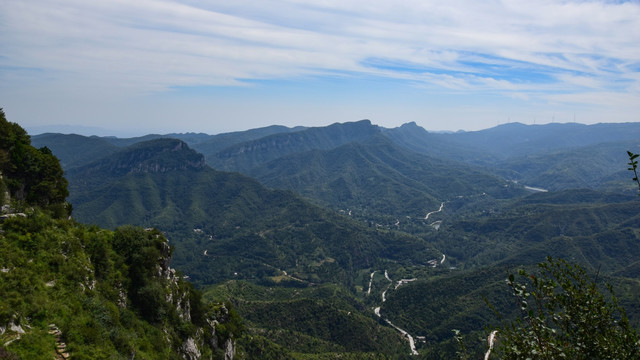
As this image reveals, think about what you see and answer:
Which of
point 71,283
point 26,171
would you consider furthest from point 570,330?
point 26,171

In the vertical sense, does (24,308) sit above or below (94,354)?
above

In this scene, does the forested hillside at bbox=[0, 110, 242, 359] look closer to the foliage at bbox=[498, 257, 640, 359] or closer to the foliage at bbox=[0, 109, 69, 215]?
the foliage at bbox=[0, 109, 69, 215]

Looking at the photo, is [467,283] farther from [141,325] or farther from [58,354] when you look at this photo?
[58,354]

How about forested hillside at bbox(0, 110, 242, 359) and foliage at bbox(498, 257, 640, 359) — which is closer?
foliage at bbox(498, 257, 640, 359)

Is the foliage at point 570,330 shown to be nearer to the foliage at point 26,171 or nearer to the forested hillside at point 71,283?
the forested hillside at point 71,283

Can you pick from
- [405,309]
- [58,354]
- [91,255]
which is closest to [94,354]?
[58,354]

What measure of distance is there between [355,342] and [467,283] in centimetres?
7794

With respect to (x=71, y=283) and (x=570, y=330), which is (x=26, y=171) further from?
(x=570, y=330)

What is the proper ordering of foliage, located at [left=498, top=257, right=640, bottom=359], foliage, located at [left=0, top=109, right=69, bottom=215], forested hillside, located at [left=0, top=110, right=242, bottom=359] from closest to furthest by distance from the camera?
1. foliage, located at [left=498, top=257, right=640, bottom=359]
2. forested hillside, located at [left=0, top=110, right=242, bottom=359]
3. foliage, located at [left=0, top=109, right=69, bottom=215]

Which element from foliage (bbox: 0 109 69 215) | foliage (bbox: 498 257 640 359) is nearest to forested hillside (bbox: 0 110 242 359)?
foliage (bbox: 0 109 69 215)

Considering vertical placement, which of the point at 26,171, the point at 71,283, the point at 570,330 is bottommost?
the point at 71,283

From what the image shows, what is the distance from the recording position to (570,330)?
1475 cm

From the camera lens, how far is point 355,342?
4582 inches

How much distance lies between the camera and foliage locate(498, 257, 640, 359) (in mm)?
13586
